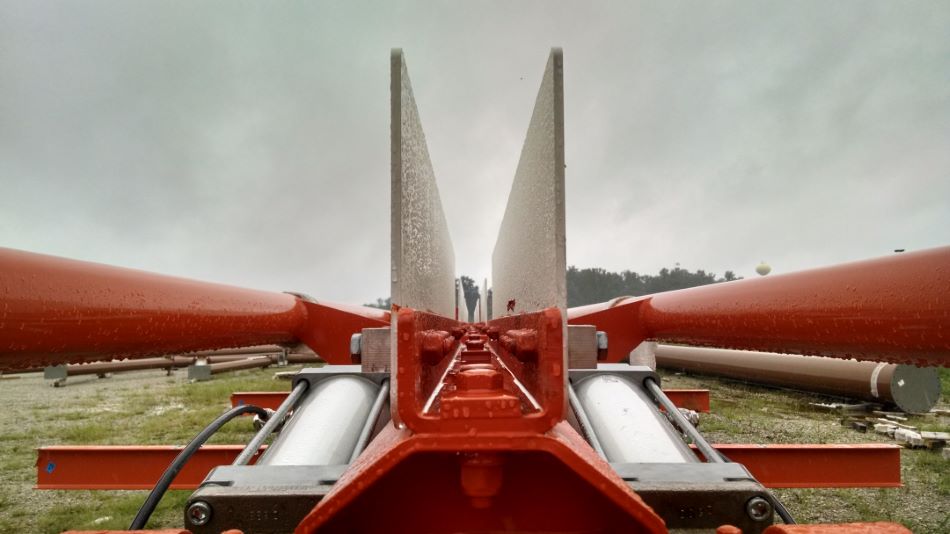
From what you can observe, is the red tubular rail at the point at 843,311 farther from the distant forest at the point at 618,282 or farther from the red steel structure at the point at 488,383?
the distant forest at the point at 618,282

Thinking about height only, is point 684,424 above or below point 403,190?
below

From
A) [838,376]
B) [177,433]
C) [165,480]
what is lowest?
[177,433]

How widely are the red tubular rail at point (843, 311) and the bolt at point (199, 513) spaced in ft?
5.69

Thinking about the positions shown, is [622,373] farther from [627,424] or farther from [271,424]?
[271,424]

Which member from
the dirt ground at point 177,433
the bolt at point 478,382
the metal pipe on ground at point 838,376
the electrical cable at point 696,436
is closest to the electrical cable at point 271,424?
the bolt at point 478,382

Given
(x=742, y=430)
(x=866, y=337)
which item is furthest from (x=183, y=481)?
(x=742, y=430)

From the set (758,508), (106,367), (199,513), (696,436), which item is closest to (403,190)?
(199,513)

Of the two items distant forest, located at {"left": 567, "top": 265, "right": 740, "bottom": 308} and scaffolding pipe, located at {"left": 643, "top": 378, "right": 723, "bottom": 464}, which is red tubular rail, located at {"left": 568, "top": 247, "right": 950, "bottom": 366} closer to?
scaffolding pipe, located at {"left": 643, "top": 378, "right": 723, "bottom": 464}

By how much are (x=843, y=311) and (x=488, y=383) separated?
89 cm

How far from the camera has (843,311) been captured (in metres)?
1.24

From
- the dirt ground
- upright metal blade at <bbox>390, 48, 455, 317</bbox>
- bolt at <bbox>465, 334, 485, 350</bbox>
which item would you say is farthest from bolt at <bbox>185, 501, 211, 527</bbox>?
the dirt ground

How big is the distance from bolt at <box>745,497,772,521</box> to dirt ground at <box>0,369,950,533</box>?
2323 mm

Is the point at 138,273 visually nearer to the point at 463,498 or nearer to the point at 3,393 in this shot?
the point at 463,498

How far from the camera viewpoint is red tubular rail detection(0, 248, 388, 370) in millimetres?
977
